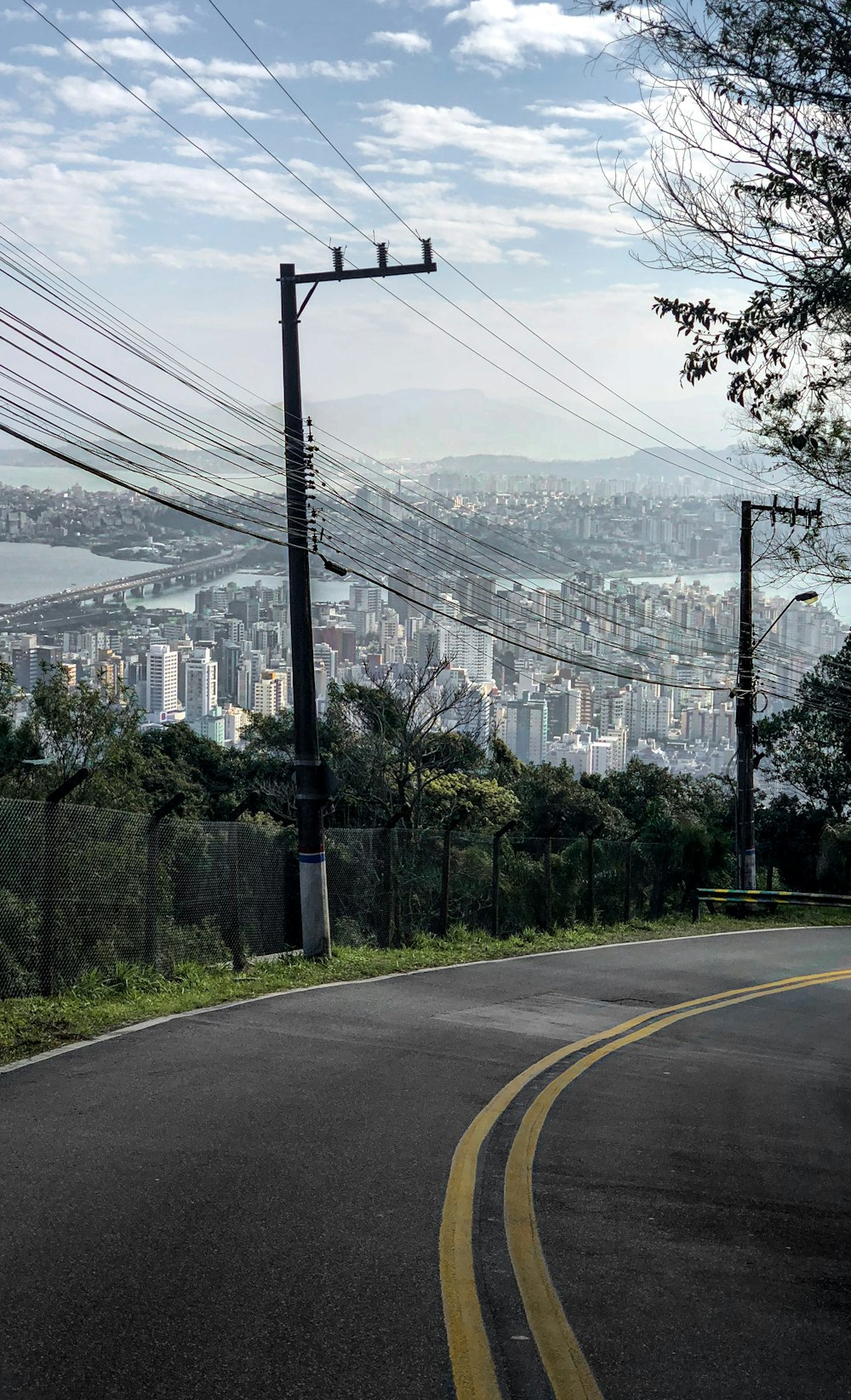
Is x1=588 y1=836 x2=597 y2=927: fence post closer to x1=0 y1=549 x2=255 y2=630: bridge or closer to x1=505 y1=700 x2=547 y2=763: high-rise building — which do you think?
x1=505 y1=700 x2=547 y2=763: high-rise building

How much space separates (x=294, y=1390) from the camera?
4.25 meters

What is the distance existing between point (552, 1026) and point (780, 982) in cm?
735

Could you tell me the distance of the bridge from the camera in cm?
7919

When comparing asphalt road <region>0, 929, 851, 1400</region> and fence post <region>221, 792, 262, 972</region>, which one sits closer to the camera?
asphalt road <region>0, 929, 851, 1400</region>

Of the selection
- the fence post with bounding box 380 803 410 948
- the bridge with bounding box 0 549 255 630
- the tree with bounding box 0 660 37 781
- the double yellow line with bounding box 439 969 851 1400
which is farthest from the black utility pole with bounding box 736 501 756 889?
the bridge with bounding box 0 549 255 630

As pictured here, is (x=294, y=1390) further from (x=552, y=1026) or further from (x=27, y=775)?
(x=27, y=775)

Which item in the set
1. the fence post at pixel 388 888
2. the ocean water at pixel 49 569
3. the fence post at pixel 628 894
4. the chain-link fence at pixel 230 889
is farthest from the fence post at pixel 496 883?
the ocean water at pixel 49 569

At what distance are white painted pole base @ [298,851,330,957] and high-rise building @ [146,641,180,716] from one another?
49.8 m

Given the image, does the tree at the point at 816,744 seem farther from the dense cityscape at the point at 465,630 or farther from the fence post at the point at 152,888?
the fence post at the point at 152,888

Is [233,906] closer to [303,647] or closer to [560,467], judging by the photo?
[303,647]

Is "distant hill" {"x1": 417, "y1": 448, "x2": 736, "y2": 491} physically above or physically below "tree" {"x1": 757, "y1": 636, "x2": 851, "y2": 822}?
above

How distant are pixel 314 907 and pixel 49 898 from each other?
6.15 meters

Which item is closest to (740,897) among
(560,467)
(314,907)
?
(314,907)

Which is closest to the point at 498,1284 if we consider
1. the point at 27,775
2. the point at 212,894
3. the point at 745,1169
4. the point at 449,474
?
the point at 745,1169
